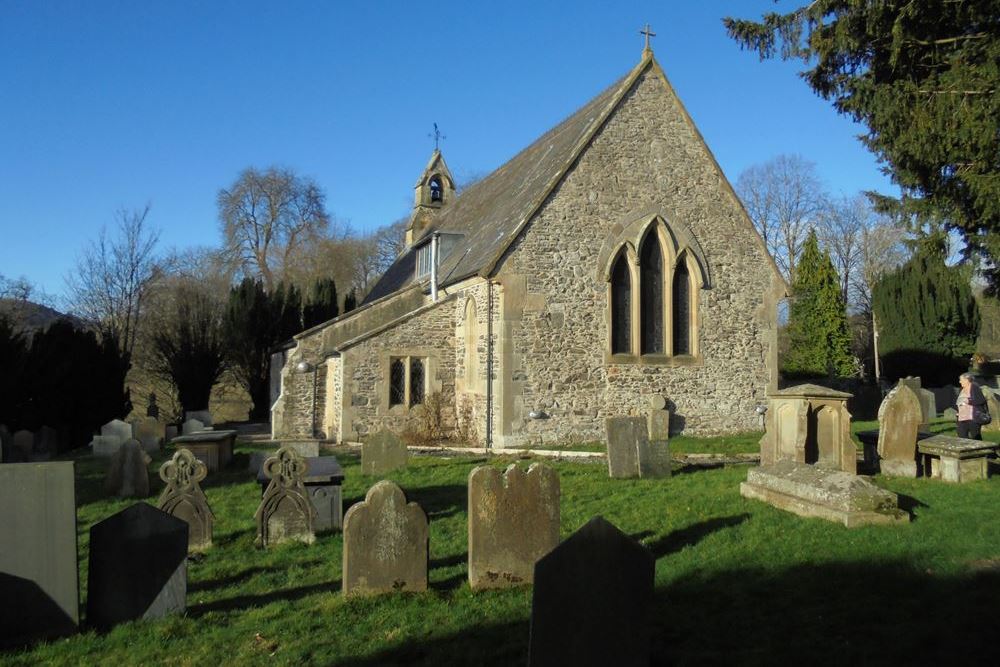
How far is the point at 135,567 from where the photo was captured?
224 inches

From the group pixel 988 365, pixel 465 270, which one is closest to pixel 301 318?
pixel 465 270

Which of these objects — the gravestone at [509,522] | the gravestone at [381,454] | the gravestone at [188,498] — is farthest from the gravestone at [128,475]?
the gravestone at [509,522]

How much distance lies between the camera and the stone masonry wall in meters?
16.5

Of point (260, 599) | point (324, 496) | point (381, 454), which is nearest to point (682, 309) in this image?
point (381, 454)

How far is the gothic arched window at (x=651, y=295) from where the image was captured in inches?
698

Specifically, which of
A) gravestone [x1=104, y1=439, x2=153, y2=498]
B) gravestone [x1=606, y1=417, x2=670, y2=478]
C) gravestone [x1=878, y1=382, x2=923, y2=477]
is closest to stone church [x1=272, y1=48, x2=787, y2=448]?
gravestone [x1=606, y1=417, x2=670, y2=478]

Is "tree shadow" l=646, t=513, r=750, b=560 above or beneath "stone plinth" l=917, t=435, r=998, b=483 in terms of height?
beneath

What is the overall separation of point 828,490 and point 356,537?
4.90 metres

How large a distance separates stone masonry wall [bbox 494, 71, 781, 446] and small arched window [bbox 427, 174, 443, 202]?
16891 millimetres

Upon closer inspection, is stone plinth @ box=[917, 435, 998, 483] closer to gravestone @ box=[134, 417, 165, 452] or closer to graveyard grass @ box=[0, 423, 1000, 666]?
graveyard grass @ box=[0, 423, 1000, 666]

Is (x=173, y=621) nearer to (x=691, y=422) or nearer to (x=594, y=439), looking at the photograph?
(x=594, y=439)

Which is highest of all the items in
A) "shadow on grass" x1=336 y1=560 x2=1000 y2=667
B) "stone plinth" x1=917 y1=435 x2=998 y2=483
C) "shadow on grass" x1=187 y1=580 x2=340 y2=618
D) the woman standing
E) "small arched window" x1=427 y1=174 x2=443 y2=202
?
"small arched window" x1=427 y1=174 x2=443 y2=202

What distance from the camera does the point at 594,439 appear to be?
1691 cm

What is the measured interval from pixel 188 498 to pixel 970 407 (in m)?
11.9
